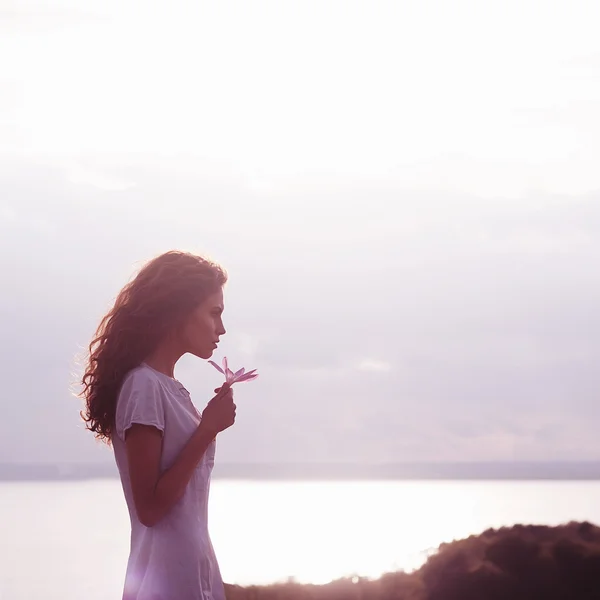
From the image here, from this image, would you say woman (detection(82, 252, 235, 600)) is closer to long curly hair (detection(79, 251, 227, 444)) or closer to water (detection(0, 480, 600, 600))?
long curly hair (detection(79, 251, 227, 444))

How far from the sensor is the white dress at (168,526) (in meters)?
4.52

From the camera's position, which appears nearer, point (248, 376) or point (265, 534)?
point (248, 376)

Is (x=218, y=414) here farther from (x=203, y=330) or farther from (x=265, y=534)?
(x=265, y=534)

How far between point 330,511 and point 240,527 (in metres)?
28.9

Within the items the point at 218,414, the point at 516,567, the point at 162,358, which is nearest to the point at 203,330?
the point at 162,358

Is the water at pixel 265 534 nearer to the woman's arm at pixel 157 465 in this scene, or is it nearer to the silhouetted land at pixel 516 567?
the silhouetted land at pixel 516 567

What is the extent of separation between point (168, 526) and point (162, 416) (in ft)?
1.42

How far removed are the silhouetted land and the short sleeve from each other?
15.9 feet

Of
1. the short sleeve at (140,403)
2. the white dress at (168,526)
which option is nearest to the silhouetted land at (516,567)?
the white dress at (168,526)

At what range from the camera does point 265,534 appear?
58.9 meters

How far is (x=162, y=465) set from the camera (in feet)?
15.1

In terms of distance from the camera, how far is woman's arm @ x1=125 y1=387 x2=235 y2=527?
14.8 ft

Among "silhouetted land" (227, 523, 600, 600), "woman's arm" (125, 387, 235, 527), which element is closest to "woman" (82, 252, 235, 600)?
"woman's arm" (125, 387, 235, 527)

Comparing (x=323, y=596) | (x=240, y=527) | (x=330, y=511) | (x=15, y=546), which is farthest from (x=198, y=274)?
(x=330, y=511)
